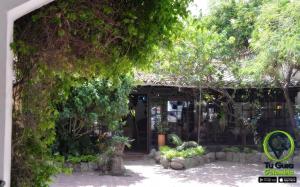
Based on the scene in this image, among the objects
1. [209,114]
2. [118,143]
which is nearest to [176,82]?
[209,114]

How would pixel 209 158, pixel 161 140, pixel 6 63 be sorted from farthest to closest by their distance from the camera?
1. pixel 161 140
2. pixel 209 158
3. pixel 6 63

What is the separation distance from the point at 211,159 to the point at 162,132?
2.19m

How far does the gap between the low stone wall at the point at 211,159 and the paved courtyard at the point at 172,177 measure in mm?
217

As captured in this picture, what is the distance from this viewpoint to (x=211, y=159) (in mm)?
11562

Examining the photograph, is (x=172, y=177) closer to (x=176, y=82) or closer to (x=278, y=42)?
(x=176, y=82)

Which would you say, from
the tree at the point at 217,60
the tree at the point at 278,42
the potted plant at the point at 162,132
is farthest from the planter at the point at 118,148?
the tree at the point at 278,42

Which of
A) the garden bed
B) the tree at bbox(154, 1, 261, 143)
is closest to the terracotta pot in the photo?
the garden bed

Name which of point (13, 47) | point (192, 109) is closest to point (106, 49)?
point (13, 47)

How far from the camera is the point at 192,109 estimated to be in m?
13.6

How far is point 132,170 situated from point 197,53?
152 inches

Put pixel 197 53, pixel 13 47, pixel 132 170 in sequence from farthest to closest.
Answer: pixel 197 53 < pixel 132 170 < pixel 13 47

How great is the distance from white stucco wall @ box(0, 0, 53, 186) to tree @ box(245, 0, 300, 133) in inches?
281

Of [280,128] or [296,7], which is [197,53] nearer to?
[296,7]

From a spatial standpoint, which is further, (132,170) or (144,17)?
(132,170)
